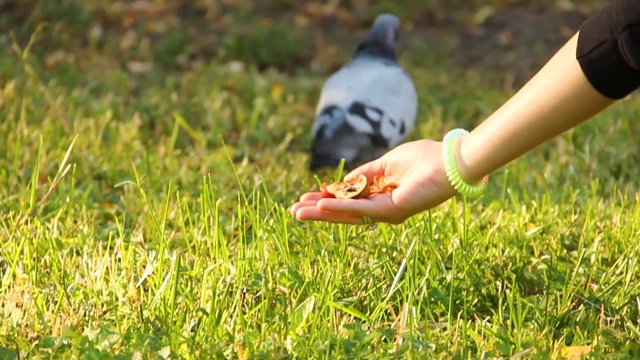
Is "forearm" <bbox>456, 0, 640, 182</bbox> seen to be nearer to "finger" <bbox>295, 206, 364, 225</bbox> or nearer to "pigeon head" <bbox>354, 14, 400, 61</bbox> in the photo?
"finger" <bbox>295, 206, 364, 225</bbox>

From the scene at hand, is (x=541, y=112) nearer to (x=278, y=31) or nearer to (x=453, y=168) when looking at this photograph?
(x=453, y=168)

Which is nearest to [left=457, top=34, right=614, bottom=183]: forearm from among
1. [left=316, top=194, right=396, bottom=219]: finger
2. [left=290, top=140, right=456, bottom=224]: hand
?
[left=290, top=140, right=456, bottom=224]: hand

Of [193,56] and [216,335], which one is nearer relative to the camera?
[216,335]

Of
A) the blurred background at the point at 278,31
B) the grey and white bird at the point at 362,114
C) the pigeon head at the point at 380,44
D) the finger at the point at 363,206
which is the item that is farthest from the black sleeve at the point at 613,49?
the blurred background at the point at 278,31

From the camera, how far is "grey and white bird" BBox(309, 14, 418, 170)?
Answer: 13.5ft

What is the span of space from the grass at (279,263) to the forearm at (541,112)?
38cm

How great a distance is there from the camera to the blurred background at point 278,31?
19.7 ft

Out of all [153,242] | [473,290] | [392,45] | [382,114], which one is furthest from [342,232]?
[392,45]

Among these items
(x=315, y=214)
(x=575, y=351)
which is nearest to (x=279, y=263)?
(x=315, y=214)

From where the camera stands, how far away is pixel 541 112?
Result: 2.23 meters

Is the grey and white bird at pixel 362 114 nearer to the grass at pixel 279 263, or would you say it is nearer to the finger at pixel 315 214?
the grass at pixel 279 263

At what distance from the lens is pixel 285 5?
6.91m

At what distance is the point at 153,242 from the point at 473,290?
102cm

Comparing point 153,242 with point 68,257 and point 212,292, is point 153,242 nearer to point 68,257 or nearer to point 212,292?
point 68,257
